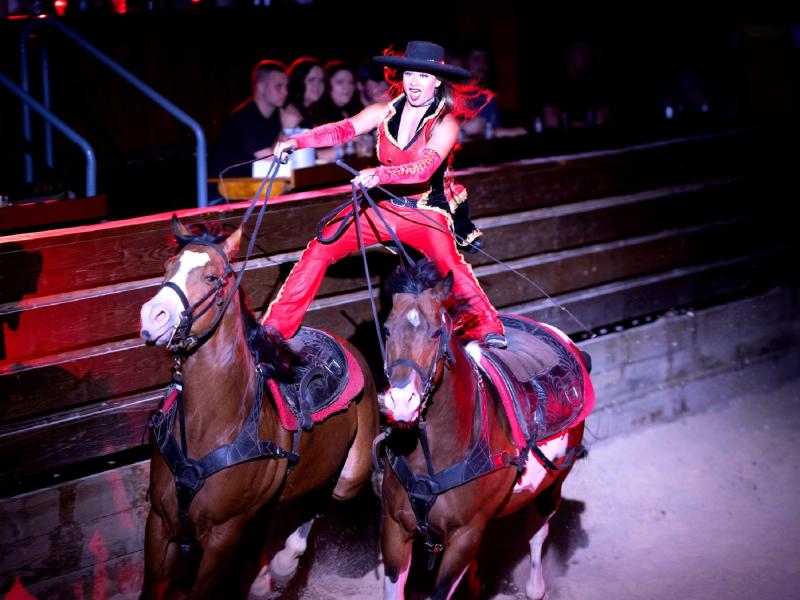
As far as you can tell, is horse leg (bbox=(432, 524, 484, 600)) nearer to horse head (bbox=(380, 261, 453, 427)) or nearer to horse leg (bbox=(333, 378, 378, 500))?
horse head (bbox=(380, 261, 453, 427))

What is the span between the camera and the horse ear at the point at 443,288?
3818mm

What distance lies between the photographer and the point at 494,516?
438 cm

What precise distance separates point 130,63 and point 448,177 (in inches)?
183

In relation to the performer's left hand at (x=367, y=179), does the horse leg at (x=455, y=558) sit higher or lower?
lower

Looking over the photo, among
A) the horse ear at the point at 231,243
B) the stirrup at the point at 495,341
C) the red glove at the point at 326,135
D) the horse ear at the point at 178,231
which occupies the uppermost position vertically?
the red glove at the point at 326,135

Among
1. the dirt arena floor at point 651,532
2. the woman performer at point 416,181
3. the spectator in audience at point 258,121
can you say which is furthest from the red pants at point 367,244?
the spectator in audience at point 258,121

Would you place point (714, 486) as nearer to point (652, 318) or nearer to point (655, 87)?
point (652, 318)

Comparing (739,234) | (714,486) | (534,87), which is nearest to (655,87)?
(534,87)

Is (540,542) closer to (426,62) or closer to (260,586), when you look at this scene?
(260,586)

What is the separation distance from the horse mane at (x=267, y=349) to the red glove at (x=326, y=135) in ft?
2.74

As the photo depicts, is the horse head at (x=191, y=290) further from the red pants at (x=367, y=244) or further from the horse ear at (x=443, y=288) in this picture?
the horse ear at (x=443, y=288)

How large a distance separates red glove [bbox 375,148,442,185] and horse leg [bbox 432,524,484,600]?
1607 millimetres

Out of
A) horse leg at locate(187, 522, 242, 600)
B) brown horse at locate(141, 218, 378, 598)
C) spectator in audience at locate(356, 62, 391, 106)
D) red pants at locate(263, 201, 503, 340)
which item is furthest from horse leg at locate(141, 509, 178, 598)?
spectator in audience at locate(356, 62, 391, 106)

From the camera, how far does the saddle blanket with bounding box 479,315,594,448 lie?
14.6 ft
